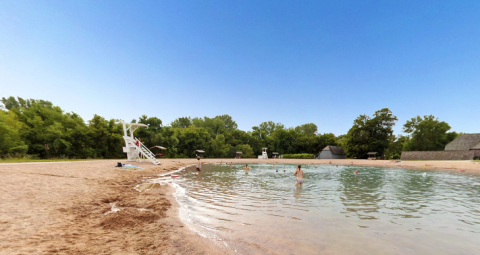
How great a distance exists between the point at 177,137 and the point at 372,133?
58712mm

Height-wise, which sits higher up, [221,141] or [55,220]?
[221,141]

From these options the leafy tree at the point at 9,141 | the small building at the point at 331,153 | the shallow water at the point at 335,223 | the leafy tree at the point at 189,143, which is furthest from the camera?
the small building at the point at 331,153

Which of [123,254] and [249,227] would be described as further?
[249,227]

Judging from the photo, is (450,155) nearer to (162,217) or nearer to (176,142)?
(162,217)

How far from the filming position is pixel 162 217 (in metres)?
6.43

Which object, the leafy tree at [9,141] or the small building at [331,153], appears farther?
the small building at [331,153]

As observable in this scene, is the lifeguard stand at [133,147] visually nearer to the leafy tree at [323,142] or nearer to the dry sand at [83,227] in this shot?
the dry sand at [83,227]

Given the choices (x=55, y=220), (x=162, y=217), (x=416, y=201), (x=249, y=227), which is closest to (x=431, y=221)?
(x=416, y=201)

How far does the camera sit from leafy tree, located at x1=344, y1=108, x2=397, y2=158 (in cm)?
5834

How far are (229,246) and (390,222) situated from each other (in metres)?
5.81

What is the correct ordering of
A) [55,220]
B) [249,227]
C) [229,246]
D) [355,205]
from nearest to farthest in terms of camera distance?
[229,246] < [55,220] < [249,227] < [355,205]

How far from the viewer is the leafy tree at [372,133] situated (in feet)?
191

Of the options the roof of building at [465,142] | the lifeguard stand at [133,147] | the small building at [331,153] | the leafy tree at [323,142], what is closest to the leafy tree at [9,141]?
the lifeguard stand at [133,147]

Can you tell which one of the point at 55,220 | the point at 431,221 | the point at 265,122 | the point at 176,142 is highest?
the point at 265,122
